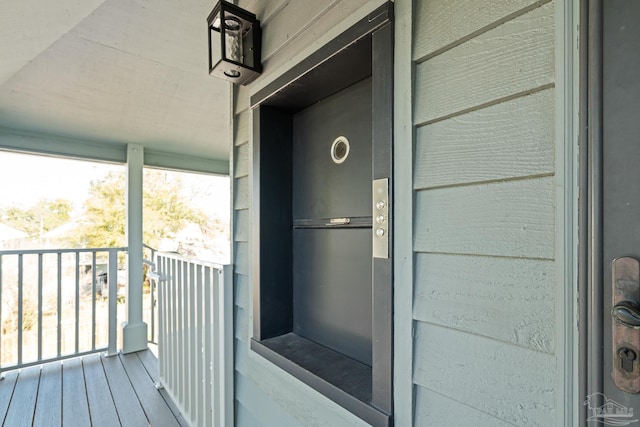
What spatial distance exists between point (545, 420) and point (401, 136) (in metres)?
0.65

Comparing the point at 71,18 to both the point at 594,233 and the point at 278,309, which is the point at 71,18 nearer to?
the point at 278,309

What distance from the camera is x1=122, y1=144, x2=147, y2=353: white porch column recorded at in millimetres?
3256

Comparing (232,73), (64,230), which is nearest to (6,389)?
(232,73)

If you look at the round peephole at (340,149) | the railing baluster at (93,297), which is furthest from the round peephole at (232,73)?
the railing baluster at (93,297)

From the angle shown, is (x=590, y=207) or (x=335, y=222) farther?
(x=335, y=222)

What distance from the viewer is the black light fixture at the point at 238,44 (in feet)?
4.50

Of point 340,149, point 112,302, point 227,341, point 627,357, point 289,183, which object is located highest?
point 340,149

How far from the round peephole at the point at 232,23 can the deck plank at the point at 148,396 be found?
238cm

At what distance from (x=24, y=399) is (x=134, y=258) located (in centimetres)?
135

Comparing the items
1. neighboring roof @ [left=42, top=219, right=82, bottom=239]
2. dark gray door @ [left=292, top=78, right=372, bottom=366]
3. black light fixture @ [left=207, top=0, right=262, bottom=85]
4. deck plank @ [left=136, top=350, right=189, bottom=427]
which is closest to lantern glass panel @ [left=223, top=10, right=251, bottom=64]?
black light fixture @ [left=207, top=0, right=262, bottom=85]

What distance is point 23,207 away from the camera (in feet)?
30.5

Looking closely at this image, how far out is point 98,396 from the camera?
7.72 feet

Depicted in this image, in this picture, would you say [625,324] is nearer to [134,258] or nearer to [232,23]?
[232,23]

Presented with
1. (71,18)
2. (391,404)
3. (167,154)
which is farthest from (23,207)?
(391,404)
